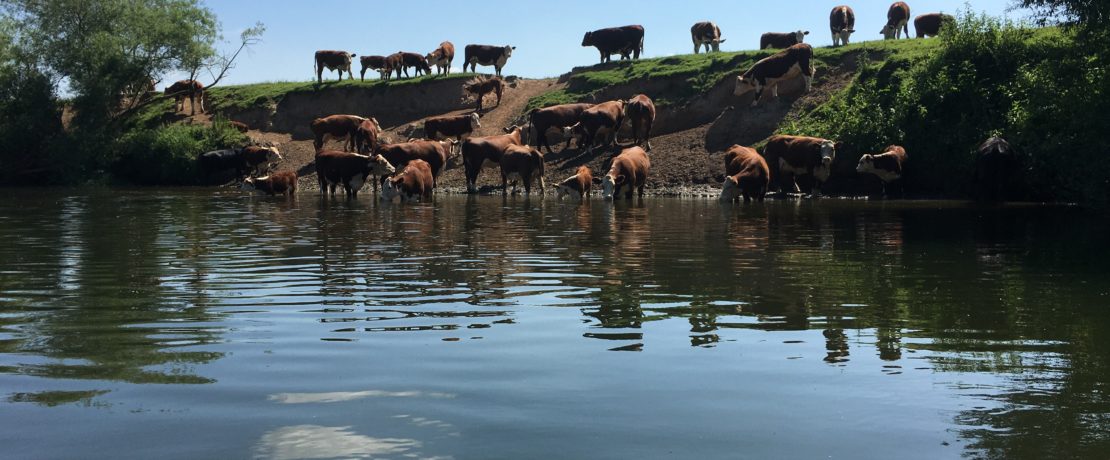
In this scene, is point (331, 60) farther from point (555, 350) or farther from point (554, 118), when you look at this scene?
point (555, 350)

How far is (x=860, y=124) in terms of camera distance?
34.6 meters

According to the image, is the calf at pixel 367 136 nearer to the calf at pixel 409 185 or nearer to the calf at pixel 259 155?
the calf at pixel 259 155

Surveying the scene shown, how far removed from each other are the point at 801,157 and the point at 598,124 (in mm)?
10218

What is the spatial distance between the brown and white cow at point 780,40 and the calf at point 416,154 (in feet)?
67.0

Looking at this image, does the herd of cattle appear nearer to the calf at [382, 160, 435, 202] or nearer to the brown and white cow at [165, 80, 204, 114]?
the calf at [382, 160, 435, 202]

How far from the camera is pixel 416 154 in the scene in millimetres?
37906

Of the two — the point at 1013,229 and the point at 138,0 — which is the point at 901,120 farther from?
the point at 138,0

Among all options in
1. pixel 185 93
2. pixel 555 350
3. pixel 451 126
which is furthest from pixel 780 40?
pixel 555 350

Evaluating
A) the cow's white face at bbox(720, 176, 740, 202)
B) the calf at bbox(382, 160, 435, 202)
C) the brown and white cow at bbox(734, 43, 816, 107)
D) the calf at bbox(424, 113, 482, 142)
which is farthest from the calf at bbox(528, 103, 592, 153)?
the cow's white face at bbox(720, 176, 740, 202)

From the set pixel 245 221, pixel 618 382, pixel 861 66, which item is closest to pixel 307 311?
pixel 618 382

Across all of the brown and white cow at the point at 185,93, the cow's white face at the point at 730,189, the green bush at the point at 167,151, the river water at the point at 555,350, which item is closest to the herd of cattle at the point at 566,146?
the cow's white face at the point at 730,189

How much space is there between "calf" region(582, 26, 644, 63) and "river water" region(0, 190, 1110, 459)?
4019 centimetres

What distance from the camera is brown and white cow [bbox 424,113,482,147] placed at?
45.6 meters

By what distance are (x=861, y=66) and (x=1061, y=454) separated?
3663 cm
